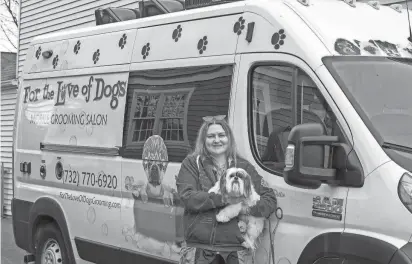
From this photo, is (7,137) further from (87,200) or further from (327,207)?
(327,207)

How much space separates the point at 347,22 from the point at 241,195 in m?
1.37

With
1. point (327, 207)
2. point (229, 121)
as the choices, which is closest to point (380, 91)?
point (327, 207)

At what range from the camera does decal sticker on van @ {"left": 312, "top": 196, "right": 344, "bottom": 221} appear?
166 inches

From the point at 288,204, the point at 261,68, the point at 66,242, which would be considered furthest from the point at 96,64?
the point at 288,204

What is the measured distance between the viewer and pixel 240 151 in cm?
493

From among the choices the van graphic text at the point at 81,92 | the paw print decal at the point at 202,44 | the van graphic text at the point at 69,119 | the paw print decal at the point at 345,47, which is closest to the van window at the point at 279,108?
the paw print decal at the point at 345,47

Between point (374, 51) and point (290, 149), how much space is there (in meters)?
0.93

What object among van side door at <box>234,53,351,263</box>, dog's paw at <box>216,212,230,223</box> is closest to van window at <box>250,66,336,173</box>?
van side door at <box>234,53,351,263</box>

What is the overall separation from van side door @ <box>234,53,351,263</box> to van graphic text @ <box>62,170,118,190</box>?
5.52 feet

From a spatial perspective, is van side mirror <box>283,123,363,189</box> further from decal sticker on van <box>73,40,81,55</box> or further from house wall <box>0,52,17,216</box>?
house wall <box>0,52,17,216</box>

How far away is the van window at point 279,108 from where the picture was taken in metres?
4.46

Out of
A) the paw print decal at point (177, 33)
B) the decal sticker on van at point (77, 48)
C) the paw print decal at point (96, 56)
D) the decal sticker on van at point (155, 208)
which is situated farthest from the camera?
the decal sticker on van at point (77, 48)

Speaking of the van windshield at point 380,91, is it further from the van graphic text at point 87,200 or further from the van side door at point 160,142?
the van graphic text at point 87,200

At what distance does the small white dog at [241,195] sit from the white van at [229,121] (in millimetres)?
141
